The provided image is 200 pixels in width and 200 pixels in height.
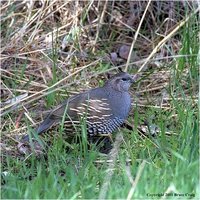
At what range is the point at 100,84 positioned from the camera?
22.7 feet

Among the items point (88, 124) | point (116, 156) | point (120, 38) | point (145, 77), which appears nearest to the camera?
point (116, 156)

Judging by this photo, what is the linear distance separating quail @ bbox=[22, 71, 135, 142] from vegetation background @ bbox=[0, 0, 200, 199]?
12 cm

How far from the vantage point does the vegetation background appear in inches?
167

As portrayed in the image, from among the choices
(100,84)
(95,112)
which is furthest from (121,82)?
(100,84)

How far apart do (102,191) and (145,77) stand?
2694 mm

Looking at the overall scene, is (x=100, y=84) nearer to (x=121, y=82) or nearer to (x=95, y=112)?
(x=121, y=82)

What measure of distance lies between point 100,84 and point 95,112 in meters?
0.97

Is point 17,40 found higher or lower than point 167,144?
higher

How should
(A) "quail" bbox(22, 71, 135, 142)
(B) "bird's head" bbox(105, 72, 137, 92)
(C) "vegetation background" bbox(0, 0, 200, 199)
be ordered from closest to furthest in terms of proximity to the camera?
(C) "vegetation background" bbox(0, 0, 200, 199), (A) "quail" bbox(22, 71, 135, 142), (B) "bird's head" bbox(105, 72, 137, 92)

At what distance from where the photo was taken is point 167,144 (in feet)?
17.1

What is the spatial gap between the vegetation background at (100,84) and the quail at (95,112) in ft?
0.38

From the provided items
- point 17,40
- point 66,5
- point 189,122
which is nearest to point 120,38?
point 66,5

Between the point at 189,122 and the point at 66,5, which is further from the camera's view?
the point at 66,5

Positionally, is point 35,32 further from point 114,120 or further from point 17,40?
point 114,120
